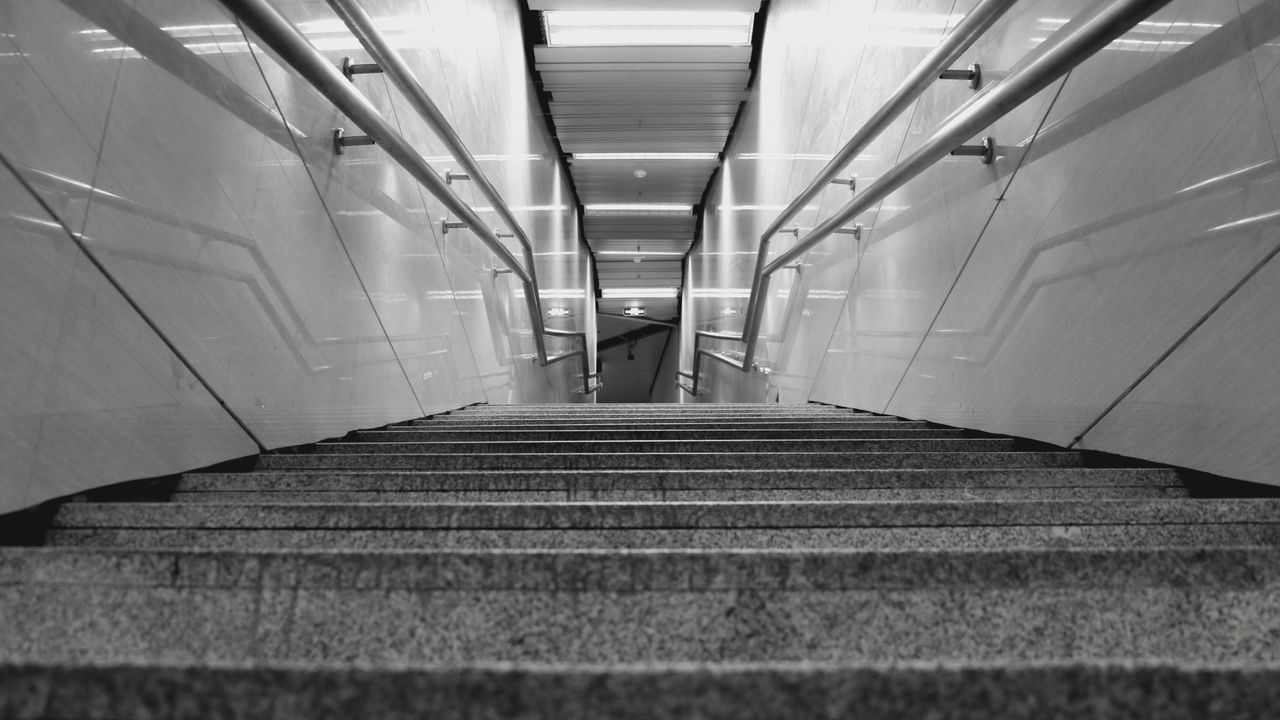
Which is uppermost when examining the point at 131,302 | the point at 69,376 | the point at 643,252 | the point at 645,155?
the point at 645,155

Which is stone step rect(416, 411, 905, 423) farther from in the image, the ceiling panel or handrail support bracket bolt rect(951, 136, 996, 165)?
the ceiling panel

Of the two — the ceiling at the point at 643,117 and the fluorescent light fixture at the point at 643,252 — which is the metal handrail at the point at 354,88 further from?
the fluorescent light fixture at the point at 643,252

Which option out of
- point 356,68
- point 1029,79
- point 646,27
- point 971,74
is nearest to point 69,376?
point 356,68

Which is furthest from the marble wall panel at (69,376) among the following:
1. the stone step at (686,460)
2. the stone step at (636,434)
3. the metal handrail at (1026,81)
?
the metal handrail at (1026,81)

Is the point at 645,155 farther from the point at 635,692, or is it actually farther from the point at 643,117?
the point at 635,692

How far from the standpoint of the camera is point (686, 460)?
2184 millimetres

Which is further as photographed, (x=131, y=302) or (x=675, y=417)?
(x=675, y=417)

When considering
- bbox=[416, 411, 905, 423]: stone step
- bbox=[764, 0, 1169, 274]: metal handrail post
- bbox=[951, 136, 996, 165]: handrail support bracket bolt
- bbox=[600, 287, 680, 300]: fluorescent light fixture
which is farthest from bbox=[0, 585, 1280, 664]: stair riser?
bbox=[600, 287, 680, 300]: fluorescent light fixture

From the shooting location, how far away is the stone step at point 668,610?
986 millimetres

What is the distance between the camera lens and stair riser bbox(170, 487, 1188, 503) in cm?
174

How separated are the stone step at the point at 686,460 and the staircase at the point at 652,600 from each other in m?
0.25

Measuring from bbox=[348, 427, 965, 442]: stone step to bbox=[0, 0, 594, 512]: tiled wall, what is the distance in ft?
0.88

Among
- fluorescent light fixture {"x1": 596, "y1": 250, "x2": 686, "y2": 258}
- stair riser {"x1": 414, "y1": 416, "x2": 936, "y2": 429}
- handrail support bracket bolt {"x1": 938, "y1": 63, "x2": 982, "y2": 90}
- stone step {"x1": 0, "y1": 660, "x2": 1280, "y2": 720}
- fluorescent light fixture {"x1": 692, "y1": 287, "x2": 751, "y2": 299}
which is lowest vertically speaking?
stair riser {"x1": 414, "y1": 416, "x2": 936, "y2": 429}

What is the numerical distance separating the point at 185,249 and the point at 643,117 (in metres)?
8.45
